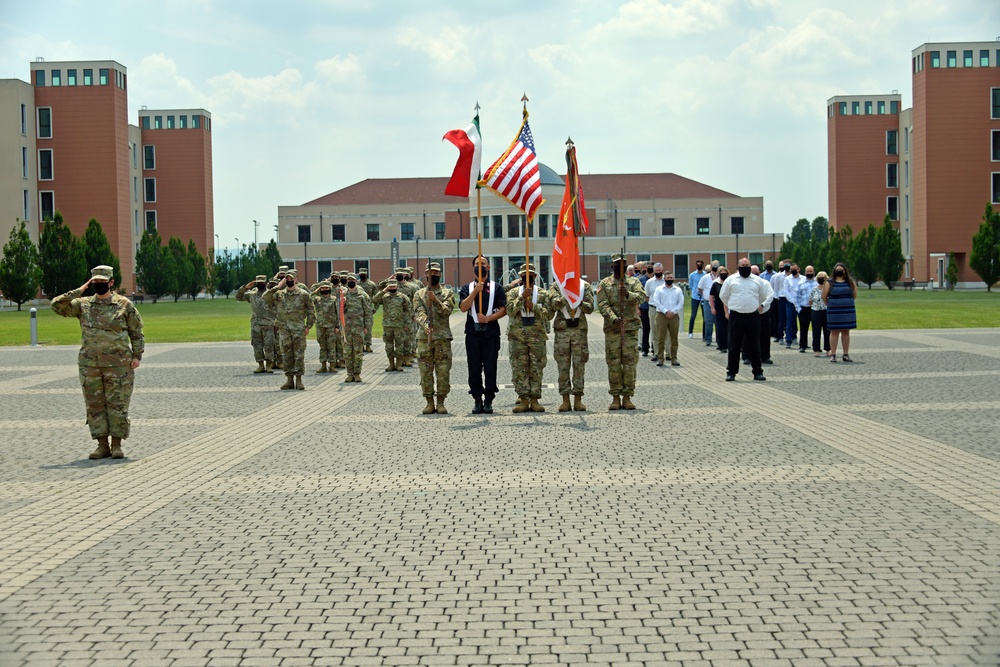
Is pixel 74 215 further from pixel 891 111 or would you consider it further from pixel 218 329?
pixel 891 111

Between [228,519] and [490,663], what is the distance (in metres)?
3.61

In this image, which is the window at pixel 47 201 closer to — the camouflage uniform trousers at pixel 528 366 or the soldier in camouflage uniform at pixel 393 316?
the soldier in camouflage uniform at pixel 393 316

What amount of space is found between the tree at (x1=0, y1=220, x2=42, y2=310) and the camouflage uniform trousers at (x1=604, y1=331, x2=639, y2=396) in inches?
2338

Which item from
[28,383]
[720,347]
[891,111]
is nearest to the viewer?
[28,383]

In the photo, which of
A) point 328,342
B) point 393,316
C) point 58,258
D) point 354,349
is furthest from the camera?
point 58,258

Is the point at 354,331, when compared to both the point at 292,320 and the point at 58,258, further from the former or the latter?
the point at 58,258

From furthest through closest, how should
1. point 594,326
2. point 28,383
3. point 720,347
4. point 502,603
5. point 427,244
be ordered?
1. point 427,244
2. point 594,326
3. point 720,347
4. point 28,383
5. point 502,603

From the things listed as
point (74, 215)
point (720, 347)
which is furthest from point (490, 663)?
point (74, 215)

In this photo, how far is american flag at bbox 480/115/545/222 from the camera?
15.2 m

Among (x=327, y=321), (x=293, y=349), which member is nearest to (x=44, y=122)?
(x=327, y=321)

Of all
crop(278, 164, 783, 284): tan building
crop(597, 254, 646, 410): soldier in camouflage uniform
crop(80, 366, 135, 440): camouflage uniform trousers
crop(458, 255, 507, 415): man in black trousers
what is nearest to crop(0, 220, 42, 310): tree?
crop(278, 164, 783, 284): tan building

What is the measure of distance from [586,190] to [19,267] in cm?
6509

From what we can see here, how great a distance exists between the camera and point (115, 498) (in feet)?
29.2

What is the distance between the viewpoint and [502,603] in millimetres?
5789
